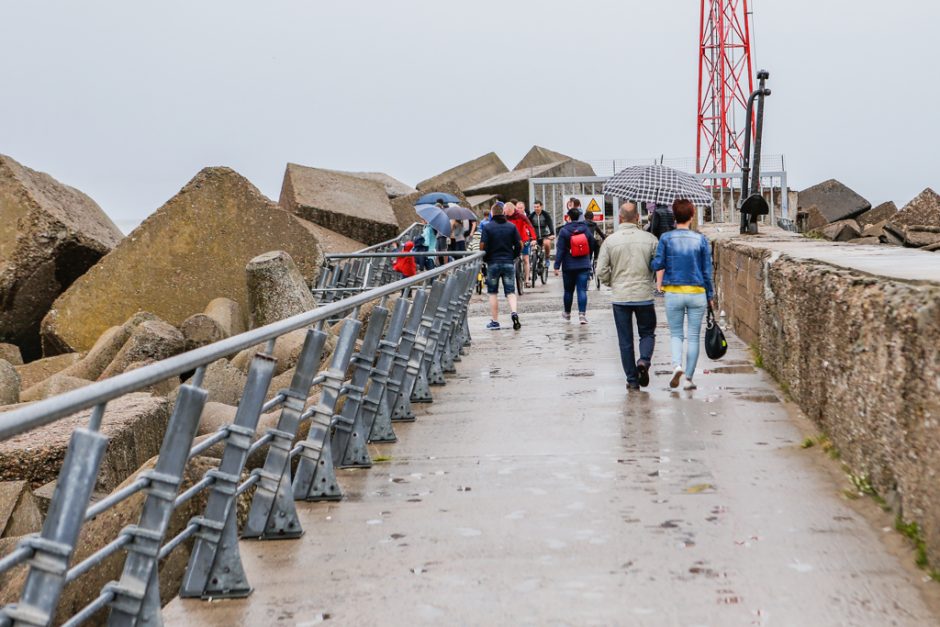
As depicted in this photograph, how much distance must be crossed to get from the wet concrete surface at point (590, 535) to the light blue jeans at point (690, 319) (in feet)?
2.54

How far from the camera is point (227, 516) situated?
4.81m

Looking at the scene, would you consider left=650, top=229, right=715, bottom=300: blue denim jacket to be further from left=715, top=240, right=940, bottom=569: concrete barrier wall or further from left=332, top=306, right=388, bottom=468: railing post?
left=332, top=306, right=388, bottom=468: railing post

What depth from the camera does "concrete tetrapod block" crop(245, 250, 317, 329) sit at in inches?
611

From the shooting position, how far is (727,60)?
48.4 meters

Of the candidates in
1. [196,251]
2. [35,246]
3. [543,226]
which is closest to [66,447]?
[35,246]

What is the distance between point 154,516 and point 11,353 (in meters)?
14.6

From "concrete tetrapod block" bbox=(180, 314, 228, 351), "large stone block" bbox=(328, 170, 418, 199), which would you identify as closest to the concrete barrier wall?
"concrete tetrapod block" bbox=(180, 314, 228, 351)

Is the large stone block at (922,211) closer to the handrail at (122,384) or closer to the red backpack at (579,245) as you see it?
the red backpack at (579,245)

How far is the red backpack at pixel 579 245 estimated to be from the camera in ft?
50.5

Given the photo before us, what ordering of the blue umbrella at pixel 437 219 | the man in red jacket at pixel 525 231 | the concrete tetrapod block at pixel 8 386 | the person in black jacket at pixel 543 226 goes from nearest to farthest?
the concrete tetrapod block at pixel 8 386
the blue umbrella at pixel 437 219
the man in red jacket at pixel 525 231
the person in black jacket at pixel 543 226

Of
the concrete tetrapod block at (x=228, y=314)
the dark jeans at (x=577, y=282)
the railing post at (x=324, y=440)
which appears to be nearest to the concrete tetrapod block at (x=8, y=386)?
the concrete tetrapod block at (x=228, y=314)

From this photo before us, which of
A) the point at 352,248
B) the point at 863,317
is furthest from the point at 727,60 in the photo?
the point at 863,317

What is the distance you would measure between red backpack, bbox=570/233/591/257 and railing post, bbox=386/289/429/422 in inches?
251

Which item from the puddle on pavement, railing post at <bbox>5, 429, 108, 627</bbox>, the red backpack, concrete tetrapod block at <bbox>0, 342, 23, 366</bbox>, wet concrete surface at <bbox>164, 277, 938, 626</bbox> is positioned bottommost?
concrete tetrapod block at <bbox>0, 342, 23, 366</bbox>
